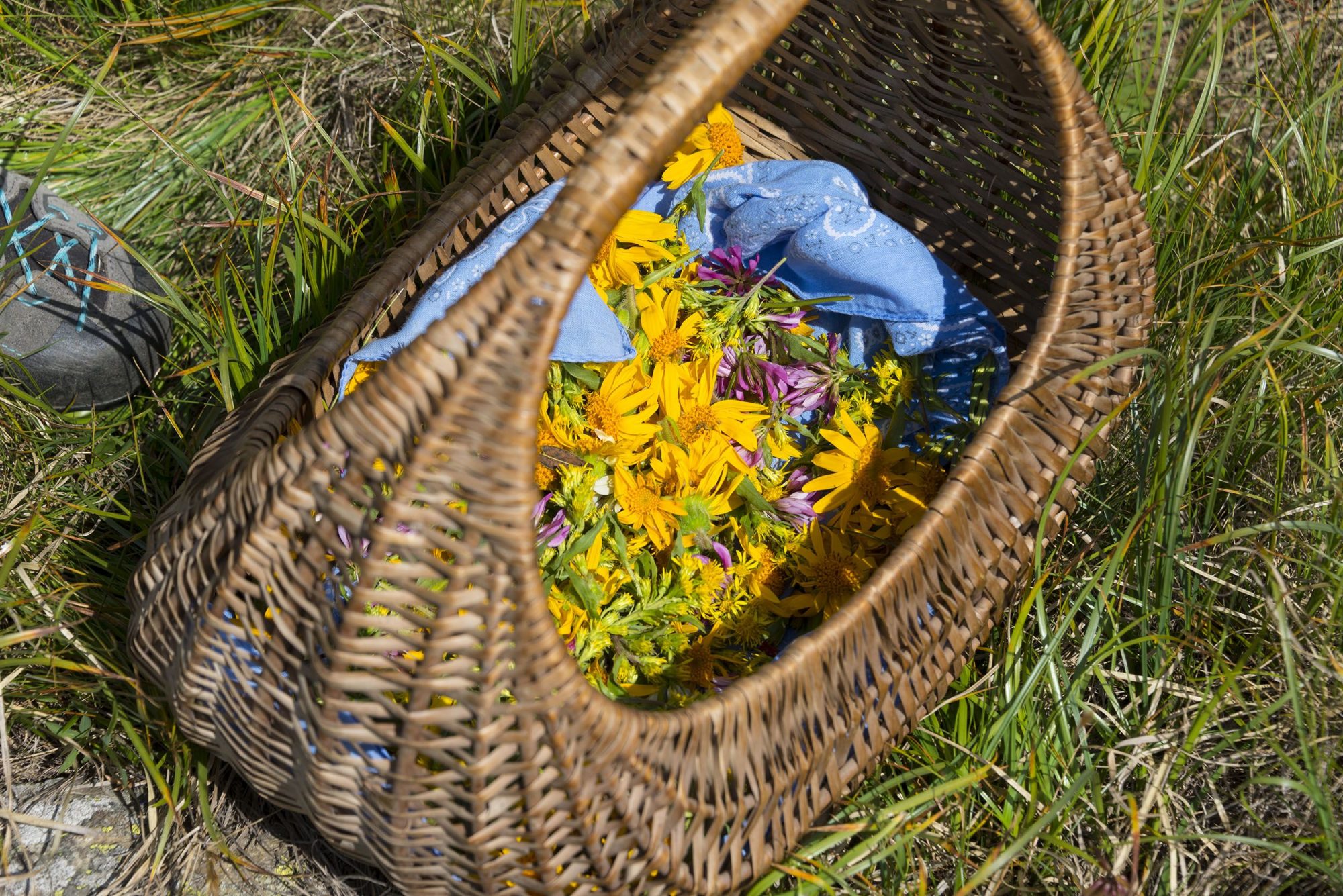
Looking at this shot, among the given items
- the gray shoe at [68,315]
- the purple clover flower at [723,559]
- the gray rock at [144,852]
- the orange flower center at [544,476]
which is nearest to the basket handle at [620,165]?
the orange flower center at [544,476]

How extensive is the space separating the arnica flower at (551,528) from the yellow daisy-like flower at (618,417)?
8 centimetres

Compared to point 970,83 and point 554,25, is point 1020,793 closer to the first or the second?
point 970,83

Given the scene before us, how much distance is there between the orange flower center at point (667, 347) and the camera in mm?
1334

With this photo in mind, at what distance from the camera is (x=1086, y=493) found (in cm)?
127

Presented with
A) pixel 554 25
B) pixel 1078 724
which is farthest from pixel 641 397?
pixel 554 25

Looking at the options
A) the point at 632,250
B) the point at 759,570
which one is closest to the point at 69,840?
the point at 759,570

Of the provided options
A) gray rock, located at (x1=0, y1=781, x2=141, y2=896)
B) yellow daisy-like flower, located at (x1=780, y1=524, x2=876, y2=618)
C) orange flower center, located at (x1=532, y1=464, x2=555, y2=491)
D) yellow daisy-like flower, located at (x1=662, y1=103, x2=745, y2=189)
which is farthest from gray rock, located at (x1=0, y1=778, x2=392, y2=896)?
yellow daisy-like flower, located at (x1=662, y1=103, x2=745, y2=189)

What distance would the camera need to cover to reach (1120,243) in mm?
1147

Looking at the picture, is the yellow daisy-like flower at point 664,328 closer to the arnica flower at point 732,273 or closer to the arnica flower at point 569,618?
the arnica flower at point 732,273

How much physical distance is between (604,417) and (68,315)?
81 centimetres

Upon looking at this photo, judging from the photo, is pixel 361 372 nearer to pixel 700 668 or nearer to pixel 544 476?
pixel 544 476

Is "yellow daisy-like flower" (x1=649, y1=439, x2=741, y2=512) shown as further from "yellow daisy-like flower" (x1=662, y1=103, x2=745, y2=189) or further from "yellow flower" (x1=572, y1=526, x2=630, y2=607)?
"yellow daisy-like flower" (x1=662, y1=103, x2=745, y2=189)

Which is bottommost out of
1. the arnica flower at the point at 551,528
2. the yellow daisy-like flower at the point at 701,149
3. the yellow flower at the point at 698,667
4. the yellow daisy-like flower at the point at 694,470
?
the yellow flower at the point at 698,667

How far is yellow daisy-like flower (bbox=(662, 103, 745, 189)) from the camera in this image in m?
1.44
